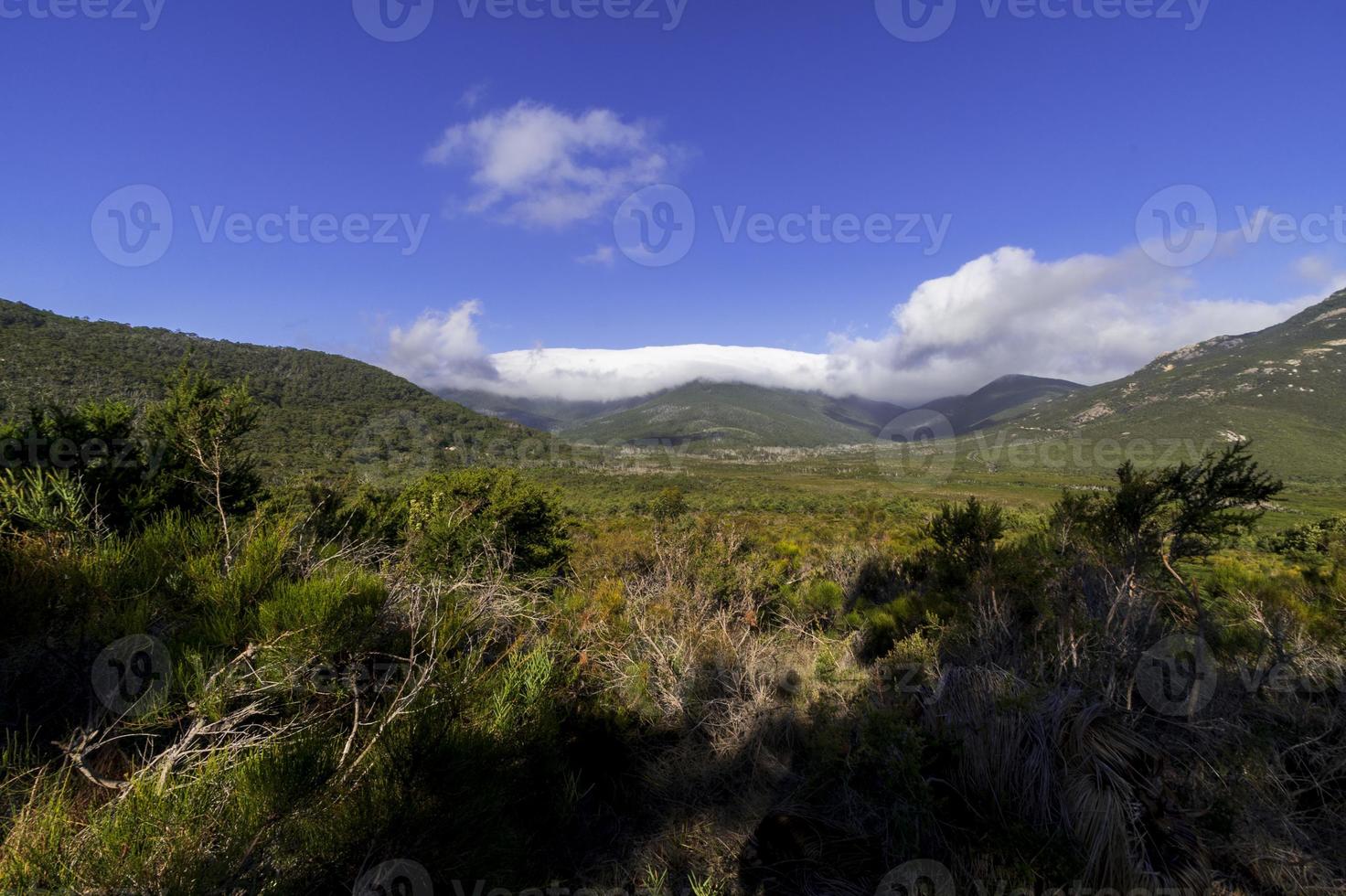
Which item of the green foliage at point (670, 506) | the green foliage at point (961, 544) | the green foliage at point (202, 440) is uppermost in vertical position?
the green foliage at point (202, 440)

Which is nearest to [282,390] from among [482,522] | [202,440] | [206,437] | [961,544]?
[482,522]

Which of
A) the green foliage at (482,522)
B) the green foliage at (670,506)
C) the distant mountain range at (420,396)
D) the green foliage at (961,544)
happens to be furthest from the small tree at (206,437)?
the green foliage at (670,506)

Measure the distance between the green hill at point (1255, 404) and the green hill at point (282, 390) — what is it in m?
94.8

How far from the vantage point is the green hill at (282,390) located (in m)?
32.1

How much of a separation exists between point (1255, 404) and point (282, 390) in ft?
532

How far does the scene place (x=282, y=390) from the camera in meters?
53.6

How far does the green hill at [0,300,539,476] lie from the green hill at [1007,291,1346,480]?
94.8m

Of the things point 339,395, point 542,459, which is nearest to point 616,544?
point 542,459

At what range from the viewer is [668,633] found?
5.08 meters

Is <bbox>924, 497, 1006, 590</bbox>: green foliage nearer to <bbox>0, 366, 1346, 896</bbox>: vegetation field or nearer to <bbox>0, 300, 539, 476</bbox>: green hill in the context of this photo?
<bbox>0, 366, 1346, 896</bbox>: vegetation field

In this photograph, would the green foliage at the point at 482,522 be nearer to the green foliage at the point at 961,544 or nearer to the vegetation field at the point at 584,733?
the vegetation field at the point at 584,733

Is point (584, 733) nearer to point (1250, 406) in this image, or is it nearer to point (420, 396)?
point (420, 396)

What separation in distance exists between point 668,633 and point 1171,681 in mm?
3811

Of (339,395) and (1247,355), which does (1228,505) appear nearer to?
(339,395)
